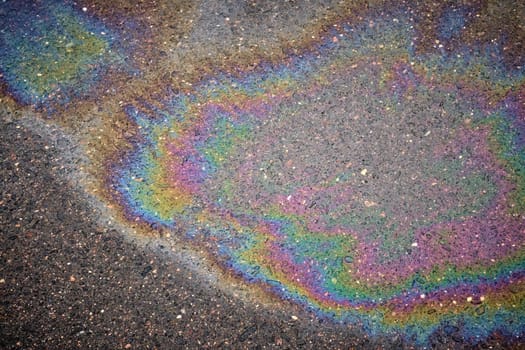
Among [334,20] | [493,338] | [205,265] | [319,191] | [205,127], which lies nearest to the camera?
[493,338]

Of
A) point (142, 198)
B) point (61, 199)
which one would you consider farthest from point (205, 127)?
point (61, 199)

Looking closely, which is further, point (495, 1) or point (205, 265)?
point (495, 1)

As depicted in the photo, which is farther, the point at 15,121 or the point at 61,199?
the point at 15,121

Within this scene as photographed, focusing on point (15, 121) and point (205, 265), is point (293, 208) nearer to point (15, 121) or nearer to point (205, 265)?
point (205, 265)

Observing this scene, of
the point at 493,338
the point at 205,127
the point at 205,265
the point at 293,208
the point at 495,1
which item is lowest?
the point at 493,338

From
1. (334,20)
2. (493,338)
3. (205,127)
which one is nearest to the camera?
(493,338)

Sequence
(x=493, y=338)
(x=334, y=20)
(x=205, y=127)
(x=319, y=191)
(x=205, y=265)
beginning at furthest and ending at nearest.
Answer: (x=334, y=20) → (x=205, y=127) → (x=319, y=191) → (x=205, y=265) → (x=493, y=338)

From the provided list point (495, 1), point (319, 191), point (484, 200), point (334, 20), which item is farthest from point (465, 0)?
point (319, 191)

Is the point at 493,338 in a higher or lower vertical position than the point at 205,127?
lower

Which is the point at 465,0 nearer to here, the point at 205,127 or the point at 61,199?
the point at 205,127
